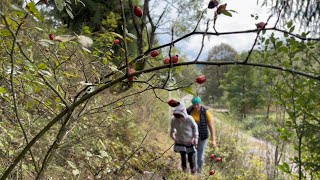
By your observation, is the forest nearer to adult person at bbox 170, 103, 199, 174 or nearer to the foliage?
adult person at bbox 170, 103, 199, 174

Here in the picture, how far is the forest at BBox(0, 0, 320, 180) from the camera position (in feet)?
3.28

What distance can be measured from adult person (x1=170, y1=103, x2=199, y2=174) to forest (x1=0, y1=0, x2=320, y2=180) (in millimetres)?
314

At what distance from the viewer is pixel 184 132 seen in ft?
16.7

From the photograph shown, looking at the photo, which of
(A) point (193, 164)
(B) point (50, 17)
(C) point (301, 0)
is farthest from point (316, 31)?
(B) point (50, 17)

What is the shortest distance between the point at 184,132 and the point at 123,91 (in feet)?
3.93

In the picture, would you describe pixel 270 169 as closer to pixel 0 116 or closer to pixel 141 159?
pixel 141 159

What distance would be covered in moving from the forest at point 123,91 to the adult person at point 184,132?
31 cm

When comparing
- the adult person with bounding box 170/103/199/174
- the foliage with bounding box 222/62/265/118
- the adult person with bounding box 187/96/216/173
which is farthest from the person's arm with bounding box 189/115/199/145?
the foliage with bounding box 222/62/265/118

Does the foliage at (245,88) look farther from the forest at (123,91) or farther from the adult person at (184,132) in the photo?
the adult person at (184,132)

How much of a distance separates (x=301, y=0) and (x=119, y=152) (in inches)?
124

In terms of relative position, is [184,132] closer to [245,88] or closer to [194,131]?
[194,131]

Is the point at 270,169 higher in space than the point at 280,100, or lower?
lower

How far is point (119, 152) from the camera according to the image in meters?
4.88

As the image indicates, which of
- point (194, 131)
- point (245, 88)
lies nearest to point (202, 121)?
point (194, 131)
